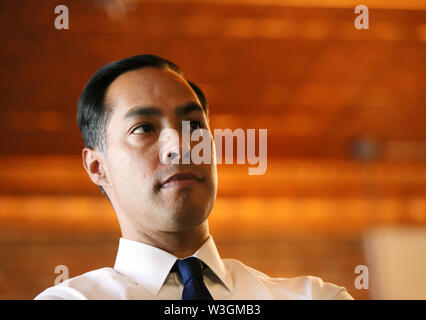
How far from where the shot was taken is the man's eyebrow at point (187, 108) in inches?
30.4

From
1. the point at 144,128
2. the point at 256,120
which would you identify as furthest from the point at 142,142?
the point at 256,120

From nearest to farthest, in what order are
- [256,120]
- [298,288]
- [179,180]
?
1. [179,180]
2. [298,288]
3. [256,120]

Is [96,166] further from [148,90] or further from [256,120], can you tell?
[256,120]

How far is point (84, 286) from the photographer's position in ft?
2.50

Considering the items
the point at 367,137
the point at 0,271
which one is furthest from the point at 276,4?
the point at 0,271

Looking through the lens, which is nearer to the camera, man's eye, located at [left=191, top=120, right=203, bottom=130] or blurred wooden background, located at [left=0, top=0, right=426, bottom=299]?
man's eye, located at [left=191, top=120, right=203, bottom=130]

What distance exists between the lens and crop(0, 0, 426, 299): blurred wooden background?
2301 mm

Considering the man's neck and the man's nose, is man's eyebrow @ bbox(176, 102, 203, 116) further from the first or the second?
the man's neck

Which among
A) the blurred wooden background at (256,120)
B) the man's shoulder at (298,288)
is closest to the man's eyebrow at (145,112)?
the man's shoulder at (298,288)

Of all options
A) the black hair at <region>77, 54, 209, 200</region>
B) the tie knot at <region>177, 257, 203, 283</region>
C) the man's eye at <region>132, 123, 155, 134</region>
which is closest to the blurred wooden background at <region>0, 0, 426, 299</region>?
the black hair at <region>77, 54, 209, 200</region>

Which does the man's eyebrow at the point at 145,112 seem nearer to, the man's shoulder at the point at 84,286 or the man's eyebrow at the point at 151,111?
the man's eyebrow at the point at 151,111

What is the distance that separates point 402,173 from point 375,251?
1120 millimetres

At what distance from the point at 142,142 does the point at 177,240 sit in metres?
0.15
